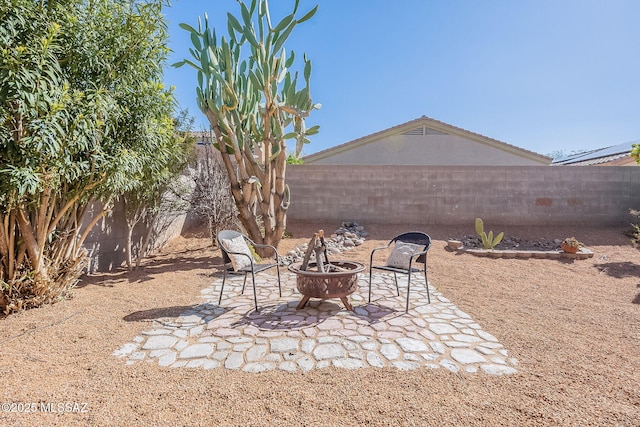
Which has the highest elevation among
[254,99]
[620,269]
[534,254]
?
[254,99]

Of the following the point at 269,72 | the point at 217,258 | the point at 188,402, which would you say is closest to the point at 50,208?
the point at 188,402

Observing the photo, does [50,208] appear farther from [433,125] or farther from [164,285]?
[433,125]

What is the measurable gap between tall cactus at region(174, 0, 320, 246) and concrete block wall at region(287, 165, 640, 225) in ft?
8.77

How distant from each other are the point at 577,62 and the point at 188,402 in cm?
1103

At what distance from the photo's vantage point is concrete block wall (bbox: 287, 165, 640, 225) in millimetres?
8742

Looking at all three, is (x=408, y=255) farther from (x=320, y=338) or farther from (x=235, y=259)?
(x=235, y=259)

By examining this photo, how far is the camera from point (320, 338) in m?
2.94

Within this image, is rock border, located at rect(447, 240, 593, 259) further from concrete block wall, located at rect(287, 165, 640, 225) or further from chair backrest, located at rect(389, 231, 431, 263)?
chair backrest, located at rect(389, 231, 431, 263)

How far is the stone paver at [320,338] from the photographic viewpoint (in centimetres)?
253

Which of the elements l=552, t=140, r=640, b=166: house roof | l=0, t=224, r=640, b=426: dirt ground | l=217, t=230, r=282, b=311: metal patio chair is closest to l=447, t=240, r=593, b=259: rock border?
l=0, t=224, r=640, b=426: dirt ground

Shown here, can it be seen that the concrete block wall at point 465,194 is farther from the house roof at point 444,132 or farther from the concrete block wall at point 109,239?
the house roof at point 444,132

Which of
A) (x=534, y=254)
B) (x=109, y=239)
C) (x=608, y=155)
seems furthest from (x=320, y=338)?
(x=608, y=155)

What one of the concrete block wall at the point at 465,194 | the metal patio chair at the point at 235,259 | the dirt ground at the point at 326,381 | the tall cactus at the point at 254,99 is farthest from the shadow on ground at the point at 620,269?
the tall cactus at the point at 254,99

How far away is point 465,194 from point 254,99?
6346mm
